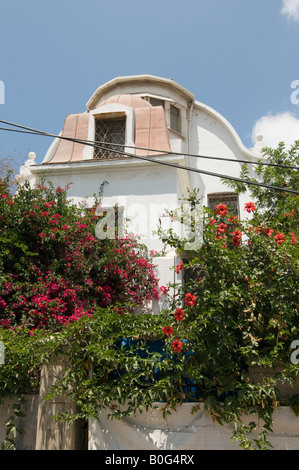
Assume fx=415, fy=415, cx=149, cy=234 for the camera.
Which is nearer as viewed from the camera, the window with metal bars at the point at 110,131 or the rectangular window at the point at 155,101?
the window with metal bars at the point at 110,131

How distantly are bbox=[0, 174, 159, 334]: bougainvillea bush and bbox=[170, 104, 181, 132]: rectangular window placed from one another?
247 inches

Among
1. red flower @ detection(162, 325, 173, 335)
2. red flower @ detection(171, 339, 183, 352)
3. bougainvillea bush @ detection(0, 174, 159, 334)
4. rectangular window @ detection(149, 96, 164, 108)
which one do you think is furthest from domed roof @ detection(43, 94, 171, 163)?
red flower @ detection(171, 339, 183, 352)

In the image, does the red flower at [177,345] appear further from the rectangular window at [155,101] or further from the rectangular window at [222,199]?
the rectangular window at [155,101]

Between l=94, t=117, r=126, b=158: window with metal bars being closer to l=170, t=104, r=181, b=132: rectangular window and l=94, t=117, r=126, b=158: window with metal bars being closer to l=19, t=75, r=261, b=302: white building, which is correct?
l=19, t=75, r=261, b=302: white building

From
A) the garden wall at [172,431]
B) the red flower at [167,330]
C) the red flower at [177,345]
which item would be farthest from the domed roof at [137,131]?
the garden wall at [172,431]

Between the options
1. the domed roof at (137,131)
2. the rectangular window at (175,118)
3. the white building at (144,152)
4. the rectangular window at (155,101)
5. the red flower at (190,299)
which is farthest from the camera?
the rectangular window at (175,118)

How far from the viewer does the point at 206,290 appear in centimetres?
482

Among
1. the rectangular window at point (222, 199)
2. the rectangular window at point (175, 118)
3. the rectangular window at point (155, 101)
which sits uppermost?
the rectangular window at point (155, 101)

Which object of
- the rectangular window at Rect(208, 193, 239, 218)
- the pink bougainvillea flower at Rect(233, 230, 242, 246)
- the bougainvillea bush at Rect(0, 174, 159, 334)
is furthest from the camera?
the rectangular window at Rect(208, 193, 239, 218)

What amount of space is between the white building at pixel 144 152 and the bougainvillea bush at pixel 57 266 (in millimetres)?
865

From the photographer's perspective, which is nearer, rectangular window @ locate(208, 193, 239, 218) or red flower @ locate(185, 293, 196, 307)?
red flower @ locate(185, 293, 196, 307)

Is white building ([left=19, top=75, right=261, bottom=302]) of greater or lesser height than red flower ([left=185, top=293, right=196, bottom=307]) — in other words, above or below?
above

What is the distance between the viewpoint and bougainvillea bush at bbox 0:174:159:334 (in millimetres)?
7426

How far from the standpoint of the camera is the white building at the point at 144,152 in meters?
10.6
